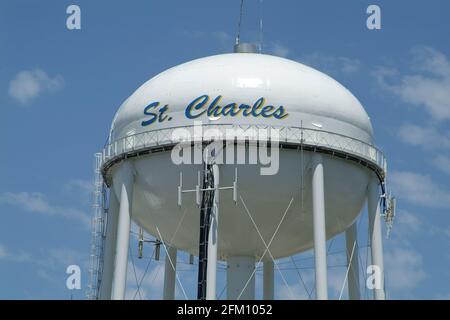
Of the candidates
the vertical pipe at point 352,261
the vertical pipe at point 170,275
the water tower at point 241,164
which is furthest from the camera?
the vertical pipe at point 170,275

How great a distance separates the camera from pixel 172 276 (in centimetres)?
3278

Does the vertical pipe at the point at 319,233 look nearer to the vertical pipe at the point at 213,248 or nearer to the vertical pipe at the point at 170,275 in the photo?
the vertical pipe at the point at 213,248

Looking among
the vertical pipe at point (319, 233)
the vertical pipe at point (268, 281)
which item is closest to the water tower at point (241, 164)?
the vertical pipe at point (319, 233)

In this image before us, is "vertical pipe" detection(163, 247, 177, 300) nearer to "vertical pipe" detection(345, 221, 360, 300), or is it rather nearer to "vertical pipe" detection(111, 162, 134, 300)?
"vertical pipe" detection(111, 162, 134, 300)

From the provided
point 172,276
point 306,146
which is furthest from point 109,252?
point 306,146

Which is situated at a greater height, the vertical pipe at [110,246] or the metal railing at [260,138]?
the metal railing at [260,138]

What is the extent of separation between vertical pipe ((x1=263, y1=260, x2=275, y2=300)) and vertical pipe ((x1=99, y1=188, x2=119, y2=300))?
598 centimetres

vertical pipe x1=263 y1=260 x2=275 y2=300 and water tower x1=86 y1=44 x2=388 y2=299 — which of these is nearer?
water tower x1=86 y1=44 x2=388 y2=299

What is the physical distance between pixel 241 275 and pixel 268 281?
8.99 ft

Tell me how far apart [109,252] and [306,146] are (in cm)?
768

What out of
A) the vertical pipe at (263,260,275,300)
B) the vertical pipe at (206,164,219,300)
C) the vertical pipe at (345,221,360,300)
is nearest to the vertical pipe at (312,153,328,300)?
the vertical pipe at (206,164,219,300)

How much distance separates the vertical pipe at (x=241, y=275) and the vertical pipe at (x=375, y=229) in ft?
14.0

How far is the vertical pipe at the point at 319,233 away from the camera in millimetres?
26562

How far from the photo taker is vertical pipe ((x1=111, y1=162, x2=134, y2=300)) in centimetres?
2762
